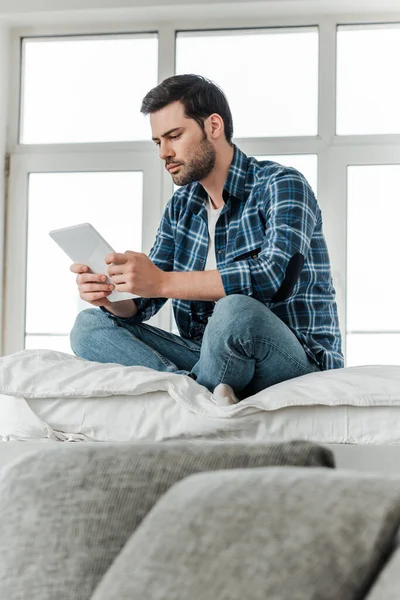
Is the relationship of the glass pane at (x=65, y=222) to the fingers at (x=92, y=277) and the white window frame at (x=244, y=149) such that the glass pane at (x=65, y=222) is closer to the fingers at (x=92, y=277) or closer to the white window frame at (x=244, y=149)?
the white window frame at (x=244, y=149)

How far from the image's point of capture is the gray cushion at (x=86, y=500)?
0.67m

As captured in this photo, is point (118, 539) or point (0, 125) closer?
point (118, 539)

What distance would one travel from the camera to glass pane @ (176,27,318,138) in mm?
3348

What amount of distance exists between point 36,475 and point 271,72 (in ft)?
9.48

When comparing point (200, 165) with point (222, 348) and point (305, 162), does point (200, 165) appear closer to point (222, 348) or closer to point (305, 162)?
point (222, 348)

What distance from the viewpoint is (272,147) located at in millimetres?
3311

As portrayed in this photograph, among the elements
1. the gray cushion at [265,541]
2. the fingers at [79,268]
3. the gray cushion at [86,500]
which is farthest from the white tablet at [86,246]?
the gray cushion at [265,541]

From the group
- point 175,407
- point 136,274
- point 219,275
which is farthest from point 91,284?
point 175,407

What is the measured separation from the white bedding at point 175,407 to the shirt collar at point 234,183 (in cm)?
56

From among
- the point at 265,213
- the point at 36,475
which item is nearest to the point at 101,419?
the point at 265,213

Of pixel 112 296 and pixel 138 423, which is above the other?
pixel 112 296

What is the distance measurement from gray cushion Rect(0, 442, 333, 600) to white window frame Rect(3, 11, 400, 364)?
2.56 meters

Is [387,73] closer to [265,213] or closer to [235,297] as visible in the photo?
[265,213]

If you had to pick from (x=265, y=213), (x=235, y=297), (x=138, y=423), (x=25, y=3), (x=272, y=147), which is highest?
(x=25, y=3)
